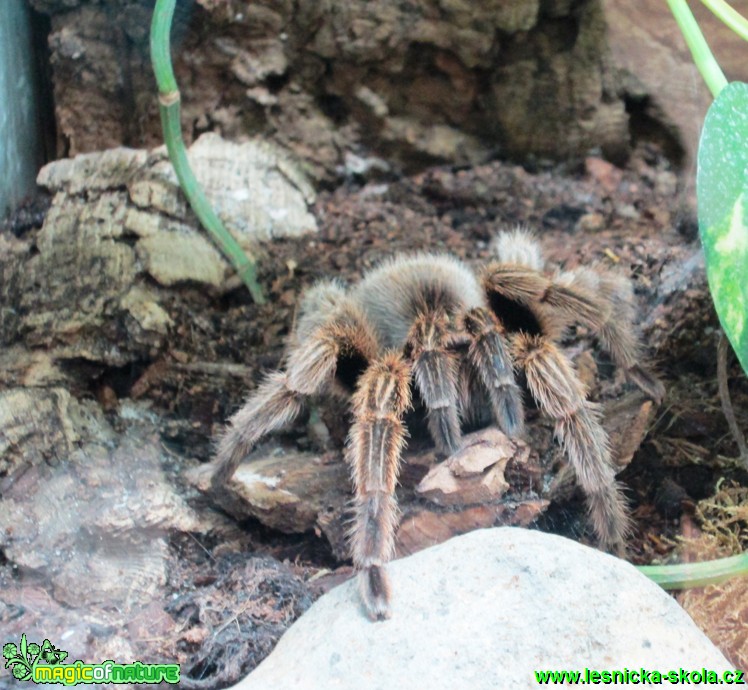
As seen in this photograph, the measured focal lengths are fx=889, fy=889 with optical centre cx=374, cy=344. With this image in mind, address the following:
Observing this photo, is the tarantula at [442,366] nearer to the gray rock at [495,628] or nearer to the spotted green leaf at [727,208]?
the gray rock at [495,628]

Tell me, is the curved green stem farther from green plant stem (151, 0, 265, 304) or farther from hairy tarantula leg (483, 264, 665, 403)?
green plant stem (151, 0, 265, 304)

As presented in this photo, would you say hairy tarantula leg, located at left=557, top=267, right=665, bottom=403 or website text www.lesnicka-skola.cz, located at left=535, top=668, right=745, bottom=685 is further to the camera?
hairy tarantula leg, located at left=557, top=267, right=665, bottom=403

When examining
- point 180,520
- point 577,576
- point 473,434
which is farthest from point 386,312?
point 577,576

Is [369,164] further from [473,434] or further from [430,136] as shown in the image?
[473,434]

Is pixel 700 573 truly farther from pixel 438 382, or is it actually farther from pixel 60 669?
pixel 60 669

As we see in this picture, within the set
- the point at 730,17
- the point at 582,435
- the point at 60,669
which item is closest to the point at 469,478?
the point at 582,435

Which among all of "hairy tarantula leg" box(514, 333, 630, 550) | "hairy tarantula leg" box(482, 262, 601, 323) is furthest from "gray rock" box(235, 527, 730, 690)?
"hairy tarantula leg" box(482, 262, 601, 323)
